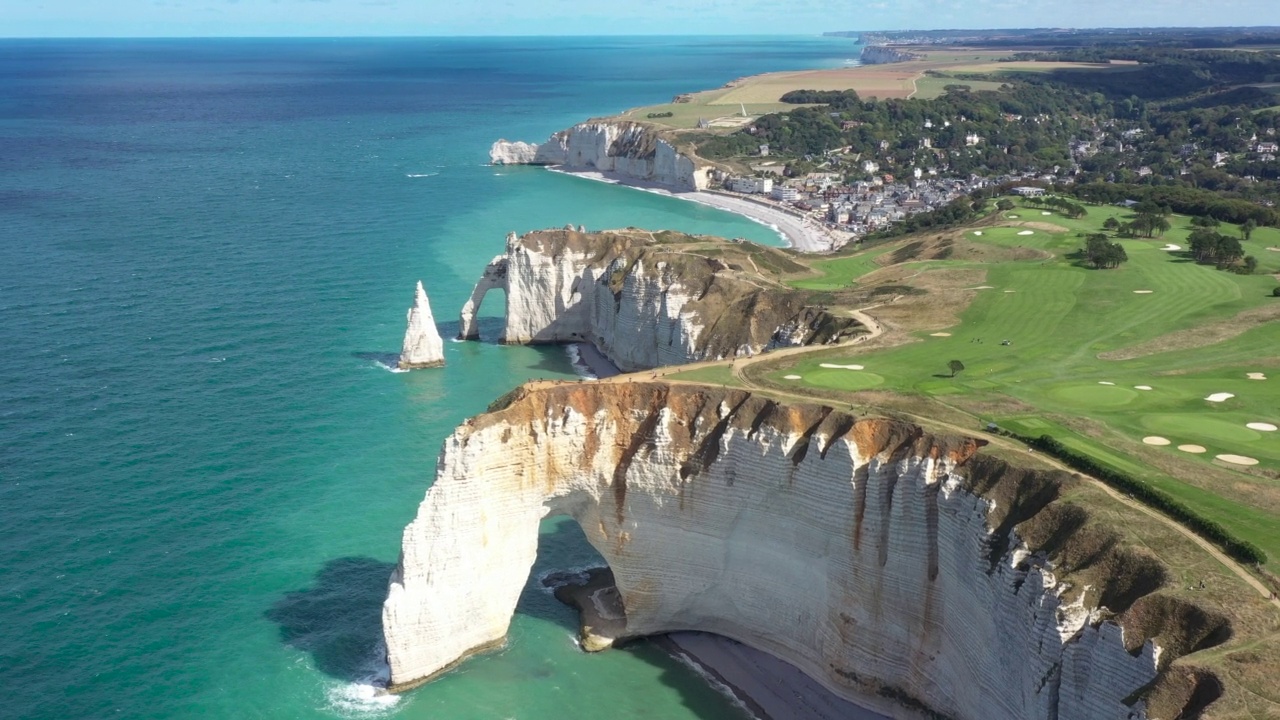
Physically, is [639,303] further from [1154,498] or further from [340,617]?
[1154,498]

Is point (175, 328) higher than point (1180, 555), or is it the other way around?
point (1180, 555)

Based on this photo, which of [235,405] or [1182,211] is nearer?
[235,405]

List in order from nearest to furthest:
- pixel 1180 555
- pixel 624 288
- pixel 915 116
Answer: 1. pixel 1180 555
2. pixel 624 288
3. pixel 915 116

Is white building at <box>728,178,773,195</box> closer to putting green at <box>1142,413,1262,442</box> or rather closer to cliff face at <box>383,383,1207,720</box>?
cliff face at <box>383,383,1207,720</box>

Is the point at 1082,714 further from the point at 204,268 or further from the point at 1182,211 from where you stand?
the point at 204,268

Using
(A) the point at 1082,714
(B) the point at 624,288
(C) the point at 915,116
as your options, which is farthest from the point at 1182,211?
(C) the point at 915,116

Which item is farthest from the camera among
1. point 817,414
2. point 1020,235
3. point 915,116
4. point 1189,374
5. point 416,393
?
point 915,116

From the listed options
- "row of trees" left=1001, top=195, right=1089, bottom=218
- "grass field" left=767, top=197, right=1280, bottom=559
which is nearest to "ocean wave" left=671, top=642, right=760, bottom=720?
"grass field" left=767, top=197, right=1280, bottom=559
